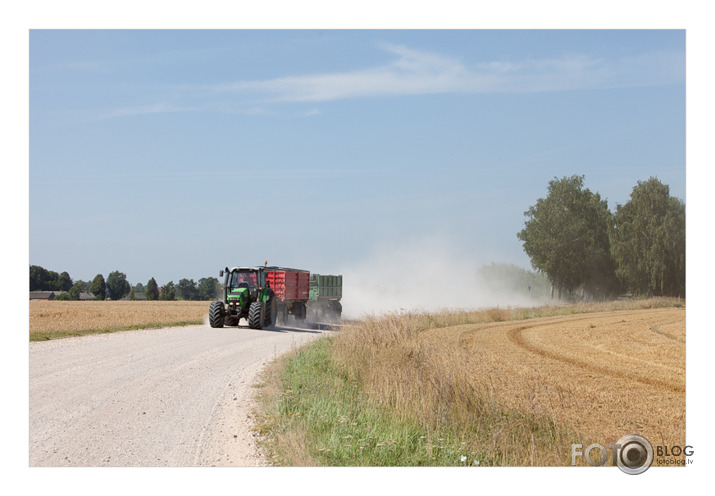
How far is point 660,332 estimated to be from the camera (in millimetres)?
28172

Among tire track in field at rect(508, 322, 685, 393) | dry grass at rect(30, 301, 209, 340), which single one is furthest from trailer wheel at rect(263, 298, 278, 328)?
tire track in field at rect(508, 322, 685, 393)

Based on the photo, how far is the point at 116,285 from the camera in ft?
340

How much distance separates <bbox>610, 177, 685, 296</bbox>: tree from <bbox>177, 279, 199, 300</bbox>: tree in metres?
59.8

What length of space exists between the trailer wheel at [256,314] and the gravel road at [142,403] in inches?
287

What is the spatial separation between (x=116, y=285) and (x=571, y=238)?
6844cm

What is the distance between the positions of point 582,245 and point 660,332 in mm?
44268

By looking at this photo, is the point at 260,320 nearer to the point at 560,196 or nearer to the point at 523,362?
the point at 523,362

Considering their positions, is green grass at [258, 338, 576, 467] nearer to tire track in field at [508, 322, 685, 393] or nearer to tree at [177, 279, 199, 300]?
tire track in field at [508, 322, 685, 393]

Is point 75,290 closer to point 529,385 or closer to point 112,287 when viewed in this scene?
point 112,287

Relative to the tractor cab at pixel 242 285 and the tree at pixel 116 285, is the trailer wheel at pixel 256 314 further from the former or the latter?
the tree at pixel 116 285

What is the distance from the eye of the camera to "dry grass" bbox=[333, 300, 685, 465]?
9742 millimetres

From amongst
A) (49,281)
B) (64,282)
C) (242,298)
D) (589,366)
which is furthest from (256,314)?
(49,281)

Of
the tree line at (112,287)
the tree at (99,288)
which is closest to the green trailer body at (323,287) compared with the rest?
the tree line at (112,287)

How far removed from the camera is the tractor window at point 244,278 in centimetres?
3028
